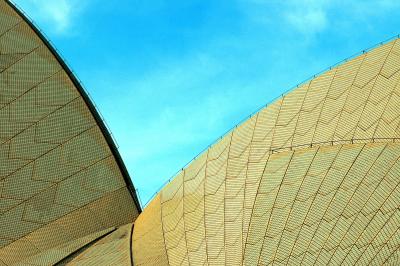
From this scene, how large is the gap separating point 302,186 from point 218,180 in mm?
4589

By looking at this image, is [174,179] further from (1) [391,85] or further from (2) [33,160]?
(1) [391,85]

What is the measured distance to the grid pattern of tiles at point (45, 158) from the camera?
27.9 m

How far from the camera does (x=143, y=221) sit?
27.7 meters

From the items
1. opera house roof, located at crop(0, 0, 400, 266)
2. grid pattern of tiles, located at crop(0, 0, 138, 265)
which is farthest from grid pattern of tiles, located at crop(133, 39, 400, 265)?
grid pattern of tiles, located at crop(0, 0, 138, 265)

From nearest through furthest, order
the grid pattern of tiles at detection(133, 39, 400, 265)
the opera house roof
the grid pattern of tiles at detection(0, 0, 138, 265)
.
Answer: the grid pattern of tiles at detection(133, 39, 400, 265)
the opera house roof
the grid pattern of tiles at detection(0, 0, 138, 265)

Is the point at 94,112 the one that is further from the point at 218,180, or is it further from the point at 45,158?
the point at 218,180

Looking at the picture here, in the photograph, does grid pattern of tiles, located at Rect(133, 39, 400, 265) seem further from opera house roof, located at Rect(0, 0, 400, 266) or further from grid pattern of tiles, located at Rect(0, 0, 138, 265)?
grid pattern of tiles, located at Rect(0, 0, 138, 265)

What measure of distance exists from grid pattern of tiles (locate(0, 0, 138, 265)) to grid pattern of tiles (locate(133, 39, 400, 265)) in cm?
365

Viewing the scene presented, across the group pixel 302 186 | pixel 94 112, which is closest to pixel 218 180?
pixel 302 186

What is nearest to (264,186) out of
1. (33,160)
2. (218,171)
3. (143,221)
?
(218,171)

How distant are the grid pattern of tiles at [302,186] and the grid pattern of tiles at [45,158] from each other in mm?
3653

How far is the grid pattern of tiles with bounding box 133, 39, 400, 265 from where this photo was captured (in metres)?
19.8

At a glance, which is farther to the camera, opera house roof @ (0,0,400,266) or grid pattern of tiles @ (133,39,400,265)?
opera house roof @ (0,0,400,266)

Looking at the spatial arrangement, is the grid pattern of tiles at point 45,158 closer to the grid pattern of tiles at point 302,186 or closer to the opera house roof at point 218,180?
the opera house roof at point 218,180
